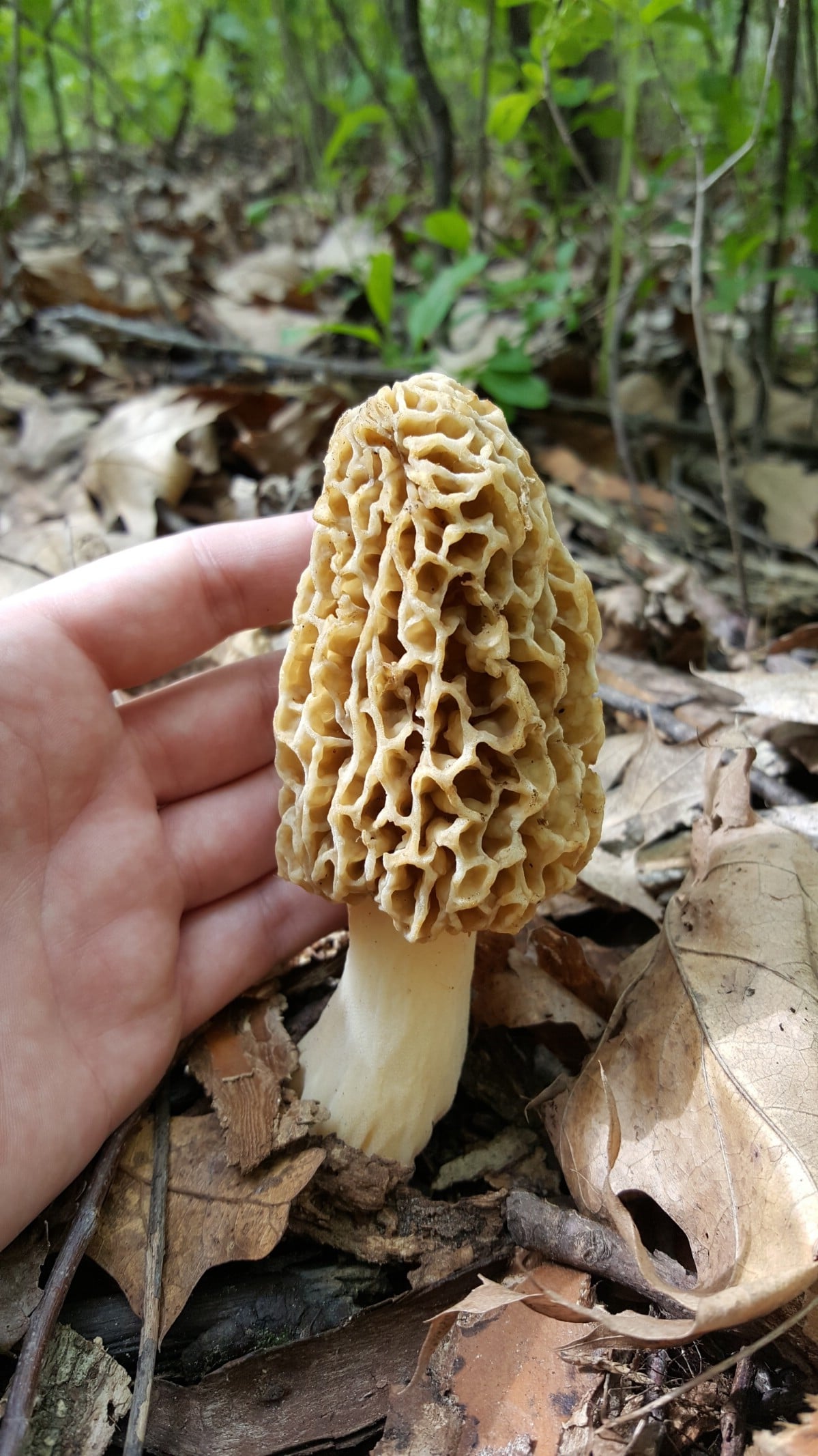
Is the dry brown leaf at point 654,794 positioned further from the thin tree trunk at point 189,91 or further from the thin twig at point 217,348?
the thin tree trunk at point 189,91

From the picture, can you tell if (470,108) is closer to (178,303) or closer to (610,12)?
(178,303)

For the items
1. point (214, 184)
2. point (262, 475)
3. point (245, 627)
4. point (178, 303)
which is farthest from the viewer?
point (214, 184)

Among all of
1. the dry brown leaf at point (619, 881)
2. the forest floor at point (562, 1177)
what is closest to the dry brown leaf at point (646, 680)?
the forest floor at point (562, 1177)

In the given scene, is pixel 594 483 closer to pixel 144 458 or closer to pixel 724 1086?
pixel 144 458

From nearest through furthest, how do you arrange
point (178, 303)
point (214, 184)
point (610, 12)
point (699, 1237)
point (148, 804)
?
point (699, 1237)
point (148, 804)
point (610, 12)
point (178, 303)
point (214, 184)

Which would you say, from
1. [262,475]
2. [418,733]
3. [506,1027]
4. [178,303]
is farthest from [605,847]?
[178,303]

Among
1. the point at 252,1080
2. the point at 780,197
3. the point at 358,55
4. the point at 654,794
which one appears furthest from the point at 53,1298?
the point at 358,55
